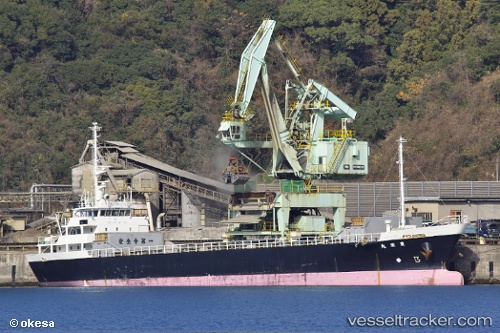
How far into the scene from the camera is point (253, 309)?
6450cm

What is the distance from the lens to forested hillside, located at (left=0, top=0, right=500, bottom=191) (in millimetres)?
112000

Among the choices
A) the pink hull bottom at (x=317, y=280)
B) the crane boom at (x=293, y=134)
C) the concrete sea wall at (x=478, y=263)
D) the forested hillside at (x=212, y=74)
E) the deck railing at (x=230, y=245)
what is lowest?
the pink hull bottom at (x=317, y=280)

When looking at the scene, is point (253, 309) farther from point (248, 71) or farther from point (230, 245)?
point (248, 71)

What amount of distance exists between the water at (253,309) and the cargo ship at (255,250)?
5.48ft

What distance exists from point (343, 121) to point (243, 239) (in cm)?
950

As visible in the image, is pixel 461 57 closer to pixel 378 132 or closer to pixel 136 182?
pixel 378 132

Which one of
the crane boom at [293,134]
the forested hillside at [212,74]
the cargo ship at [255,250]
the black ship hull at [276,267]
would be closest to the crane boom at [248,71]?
the crane boom at [293,134]

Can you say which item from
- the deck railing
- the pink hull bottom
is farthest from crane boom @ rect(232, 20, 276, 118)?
the pink hull bottom

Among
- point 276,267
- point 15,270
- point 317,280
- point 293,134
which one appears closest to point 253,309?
point 317,280

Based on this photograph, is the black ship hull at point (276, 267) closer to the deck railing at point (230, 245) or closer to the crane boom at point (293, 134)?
the deck railing at point (230, 245)

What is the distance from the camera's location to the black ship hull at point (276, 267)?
74.4 metres

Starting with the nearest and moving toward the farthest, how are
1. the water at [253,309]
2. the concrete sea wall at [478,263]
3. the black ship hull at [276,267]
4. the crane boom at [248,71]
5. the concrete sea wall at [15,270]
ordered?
the water at [253,309], the black ship hull at [276,267], the concrete sea wall at [478,263], the crane boom at [248,71], the concrete sea wall at [15,270]

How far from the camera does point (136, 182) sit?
3654 inches

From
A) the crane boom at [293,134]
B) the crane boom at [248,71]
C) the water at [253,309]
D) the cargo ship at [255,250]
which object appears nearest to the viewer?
the water at [253,309]
